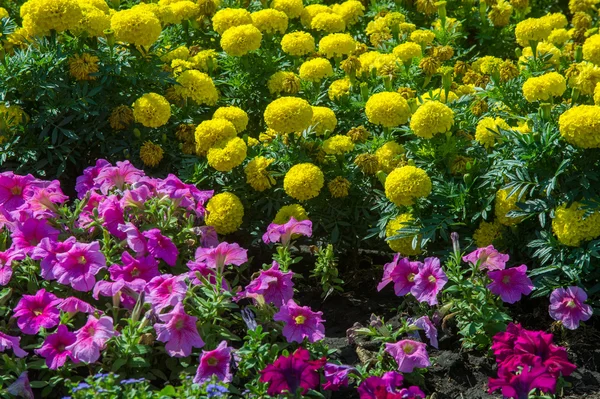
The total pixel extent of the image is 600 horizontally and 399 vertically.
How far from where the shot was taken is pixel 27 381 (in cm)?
312

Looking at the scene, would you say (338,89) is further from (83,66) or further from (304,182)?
(83,66)

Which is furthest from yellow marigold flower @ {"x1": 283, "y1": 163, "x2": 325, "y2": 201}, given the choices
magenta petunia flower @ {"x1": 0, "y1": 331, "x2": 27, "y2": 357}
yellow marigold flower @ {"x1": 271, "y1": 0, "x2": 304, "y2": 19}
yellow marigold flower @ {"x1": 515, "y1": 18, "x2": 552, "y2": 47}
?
yellow marigold flower @ {"x1": 515, "y1": 18, "x2": 552, "y2": 47}

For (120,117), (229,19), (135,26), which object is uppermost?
(135,26)

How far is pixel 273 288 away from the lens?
11.7 feet

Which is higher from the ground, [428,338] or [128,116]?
[128,116]

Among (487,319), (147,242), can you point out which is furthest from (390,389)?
(147,242)

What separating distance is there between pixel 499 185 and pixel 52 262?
1.97m

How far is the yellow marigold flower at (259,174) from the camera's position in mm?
4207

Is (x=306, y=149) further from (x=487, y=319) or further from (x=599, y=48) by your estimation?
(x=599, y=48)

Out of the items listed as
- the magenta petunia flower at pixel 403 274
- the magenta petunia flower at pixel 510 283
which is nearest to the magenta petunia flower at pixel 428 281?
the magenta petunia flower at pixel 403 274

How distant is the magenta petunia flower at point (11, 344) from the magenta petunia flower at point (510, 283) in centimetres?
186

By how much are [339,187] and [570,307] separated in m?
1.19

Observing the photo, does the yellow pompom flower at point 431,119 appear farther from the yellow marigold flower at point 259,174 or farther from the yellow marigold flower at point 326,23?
the yellow marigold flower at point 326,23

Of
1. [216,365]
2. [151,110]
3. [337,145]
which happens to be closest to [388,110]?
[337,145]
